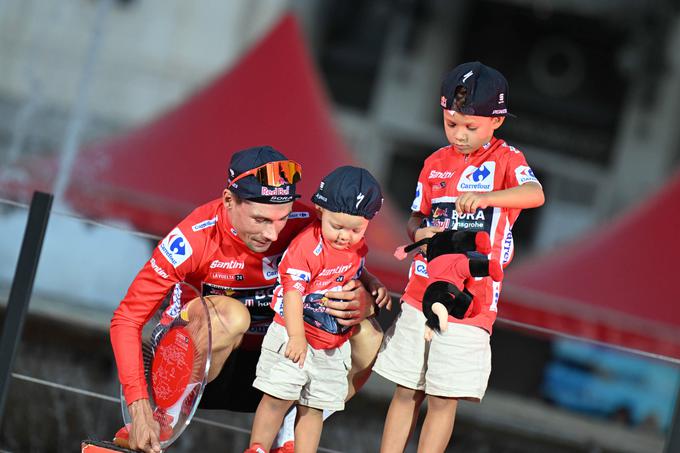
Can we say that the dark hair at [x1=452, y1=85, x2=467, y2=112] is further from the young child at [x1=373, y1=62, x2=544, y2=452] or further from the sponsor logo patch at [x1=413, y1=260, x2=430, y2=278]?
the sponsor logo patch at [x1=413, y1=260, x2=430, y2=278]

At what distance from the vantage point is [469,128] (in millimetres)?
3229

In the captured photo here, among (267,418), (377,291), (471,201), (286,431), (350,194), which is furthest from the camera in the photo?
(286,431)

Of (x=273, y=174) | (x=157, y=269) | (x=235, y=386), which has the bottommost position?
(x=235, y=386)

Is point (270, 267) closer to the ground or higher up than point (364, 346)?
higher up

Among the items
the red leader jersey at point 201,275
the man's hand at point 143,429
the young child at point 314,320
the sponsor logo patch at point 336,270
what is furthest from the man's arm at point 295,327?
the man's hand at point 143,429

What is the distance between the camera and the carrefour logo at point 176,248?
3.32 meters

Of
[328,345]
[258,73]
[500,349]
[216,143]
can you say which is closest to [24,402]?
[328,345]

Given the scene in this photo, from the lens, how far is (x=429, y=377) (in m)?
3.21

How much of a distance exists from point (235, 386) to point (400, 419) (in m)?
0.55

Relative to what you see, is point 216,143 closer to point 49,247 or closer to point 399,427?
point 49,247

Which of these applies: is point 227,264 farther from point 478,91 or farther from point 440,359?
point 478,91

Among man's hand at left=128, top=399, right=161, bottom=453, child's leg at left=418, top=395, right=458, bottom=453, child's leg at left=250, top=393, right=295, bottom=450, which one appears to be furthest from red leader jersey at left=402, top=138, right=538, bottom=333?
man's hand at left=128, top=399, right=161, bottom=453

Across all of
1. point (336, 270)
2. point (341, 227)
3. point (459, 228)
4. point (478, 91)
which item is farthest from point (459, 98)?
point (336, 270)

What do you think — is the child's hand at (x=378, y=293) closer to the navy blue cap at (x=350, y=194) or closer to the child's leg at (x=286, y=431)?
the navy blue cap at (x=350, y=194)
